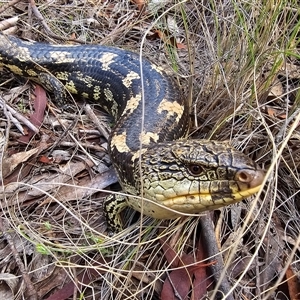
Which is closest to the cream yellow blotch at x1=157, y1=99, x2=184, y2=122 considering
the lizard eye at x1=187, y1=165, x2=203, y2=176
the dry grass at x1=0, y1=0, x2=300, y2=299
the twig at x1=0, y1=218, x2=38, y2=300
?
the dry grass at x1=0, y1=0, x2=300, y2=299

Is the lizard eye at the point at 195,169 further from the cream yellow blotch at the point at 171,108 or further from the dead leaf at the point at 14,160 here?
the dead leaf at the point at 14,160

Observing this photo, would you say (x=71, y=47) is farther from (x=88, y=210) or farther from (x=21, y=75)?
(x=88, y=210)

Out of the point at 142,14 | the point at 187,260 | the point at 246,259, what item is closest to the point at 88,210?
the point at 187,260

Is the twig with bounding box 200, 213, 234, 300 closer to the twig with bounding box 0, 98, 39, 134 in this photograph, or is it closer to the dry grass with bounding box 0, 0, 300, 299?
the dry grass with bounding box 0, 0, 300, 299

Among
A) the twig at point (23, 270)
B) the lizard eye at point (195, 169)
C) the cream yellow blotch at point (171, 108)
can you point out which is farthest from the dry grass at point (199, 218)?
the lizard eye at point (195, 169)

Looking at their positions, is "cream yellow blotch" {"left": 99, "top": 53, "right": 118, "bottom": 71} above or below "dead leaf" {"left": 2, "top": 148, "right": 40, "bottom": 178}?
above

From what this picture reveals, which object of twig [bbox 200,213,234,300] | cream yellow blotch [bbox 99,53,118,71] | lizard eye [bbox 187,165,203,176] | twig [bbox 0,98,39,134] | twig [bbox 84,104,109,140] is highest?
lizard eye [bbox 187,165,203,176]

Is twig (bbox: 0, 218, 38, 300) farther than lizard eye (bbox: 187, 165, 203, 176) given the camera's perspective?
Yes
